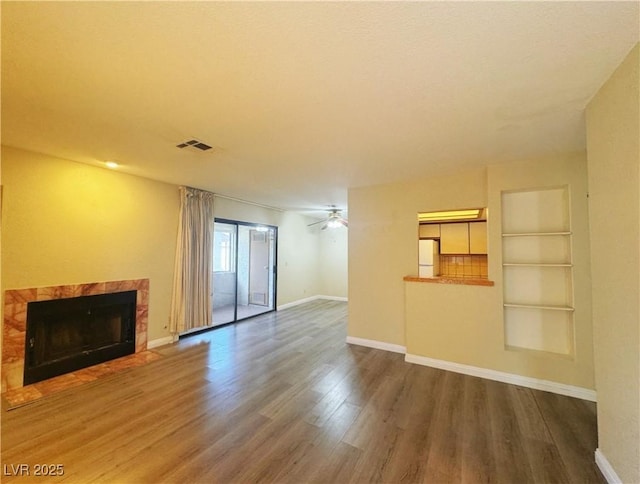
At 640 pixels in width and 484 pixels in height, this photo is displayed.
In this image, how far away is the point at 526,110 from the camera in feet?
6.51

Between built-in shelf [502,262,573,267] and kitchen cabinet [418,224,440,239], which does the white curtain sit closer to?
kitchen cabinet [418,224,440,239]

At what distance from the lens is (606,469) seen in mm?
1707

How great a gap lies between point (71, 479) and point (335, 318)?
4.63 meters

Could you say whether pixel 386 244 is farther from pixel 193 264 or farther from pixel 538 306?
pixel 193 264

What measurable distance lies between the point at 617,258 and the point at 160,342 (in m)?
5.21

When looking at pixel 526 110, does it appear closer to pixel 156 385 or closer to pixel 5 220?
pixel 156 385

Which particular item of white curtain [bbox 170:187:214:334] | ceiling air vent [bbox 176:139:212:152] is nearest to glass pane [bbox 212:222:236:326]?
white curtain [bbox 170:187:214:334]

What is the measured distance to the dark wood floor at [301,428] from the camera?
1771 millimetres

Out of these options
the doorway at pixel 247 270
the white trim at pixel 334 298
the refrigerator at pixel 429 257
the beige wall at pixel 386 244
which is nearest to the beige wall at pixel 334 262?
the white trim at pixel 334 298

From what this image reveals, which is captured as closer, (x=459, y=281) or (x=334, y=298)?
(x=459, y=281)

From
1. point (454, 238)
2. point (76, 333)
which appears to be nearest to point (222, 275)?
point (76, 333)

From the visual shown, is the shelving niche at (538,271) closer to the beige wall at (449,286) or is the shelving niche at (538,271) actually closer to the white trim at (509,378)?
the beige wall at (449,286)

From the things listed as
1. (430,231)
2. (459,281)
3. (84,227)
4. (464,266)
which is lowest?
(459,281)

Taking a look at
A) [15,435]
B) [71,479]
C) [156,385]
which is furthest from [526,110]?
[15,435]
